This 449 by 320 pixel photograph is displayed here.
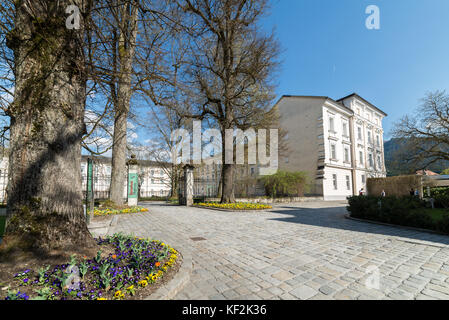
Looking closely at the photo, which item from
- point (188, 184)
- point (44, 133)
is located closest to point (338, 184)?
point (188, 184)

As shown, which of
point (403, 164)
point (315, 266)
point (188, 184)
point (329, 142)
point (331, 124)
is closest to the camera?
point (315, 266)

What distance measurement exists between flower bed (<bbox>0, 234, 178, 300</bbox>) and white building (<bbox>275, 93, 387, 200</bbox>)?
84.5 feet

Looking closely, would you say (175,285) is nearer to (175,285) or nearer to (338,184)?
(175,285)

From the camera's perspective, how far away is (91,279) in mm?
2650

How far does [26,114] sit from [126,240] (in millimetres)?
2770

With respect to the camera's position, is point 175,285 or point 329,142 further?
point 329,142

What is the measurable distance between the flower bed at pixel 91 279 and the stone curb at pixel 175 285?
21 cm

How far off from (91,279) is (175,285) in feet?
3.51

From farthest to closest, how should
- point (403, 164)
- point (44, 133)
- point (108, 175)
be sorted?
point (403, 164)
point (108, 175)
point (44, 133)

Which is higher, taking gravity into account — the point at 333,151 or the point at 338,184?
the point at 333,151

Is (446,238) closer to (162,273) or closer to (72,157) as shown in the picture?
(162,273)

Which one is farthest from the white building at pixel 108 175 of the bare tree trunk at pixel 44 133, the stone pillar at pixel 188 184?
the bare tree trunk at pixel 44 133

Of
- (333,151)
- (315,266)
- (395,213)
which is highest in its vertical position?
(333,151)

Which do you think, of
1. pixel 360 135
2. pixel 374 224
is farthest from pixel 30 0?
pixel 360 135
